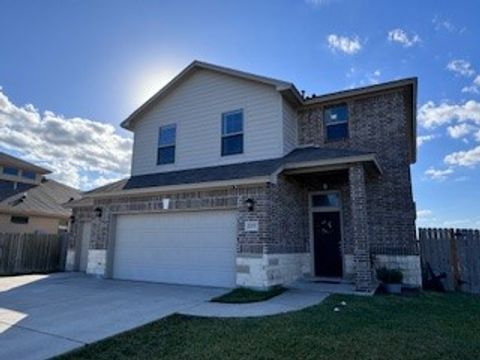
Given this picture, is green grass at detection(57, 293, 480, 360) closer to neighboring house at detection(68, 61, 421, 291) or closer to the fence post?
neighboring house at detection(68, 61, 421, 291)

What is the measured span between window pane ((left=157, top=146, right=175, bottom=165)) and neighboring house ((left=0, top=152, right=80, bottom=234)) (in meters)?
8.47

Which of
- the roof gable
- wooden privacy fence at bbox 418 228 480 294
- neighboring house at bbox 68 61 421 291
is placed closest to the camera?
neighboring house at bbox 68 61 421 291

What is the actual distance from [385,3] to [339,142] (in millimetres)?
4508

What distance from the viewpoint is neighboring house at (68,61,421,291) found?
9.62 m

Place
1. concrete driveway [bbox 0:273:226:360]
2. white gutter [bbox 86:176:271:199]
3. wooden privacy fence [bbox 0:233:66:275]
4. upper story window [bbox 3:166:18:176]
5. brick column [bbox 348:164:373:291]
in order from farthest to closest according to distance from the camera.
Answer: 1. upper story window [bbox 3:166:18:176]
2. wooden privacy fence [bbox 0:233:66:275]
3. white gutter [bbox 86:176:271:199]
4. brick column [bbox 348:164:373:291]
5. concrete driveway [bbox 0:273:226:360]

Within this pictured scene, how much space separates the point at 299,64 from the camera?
11.6 meters

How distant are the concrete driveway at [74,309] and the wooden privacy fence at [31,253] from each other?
3823 millimetres

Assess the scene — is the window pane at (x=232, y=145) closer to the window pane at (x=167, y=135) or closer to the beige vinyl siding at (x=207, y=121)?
the beige vinyl siding at (x=207, y=121)

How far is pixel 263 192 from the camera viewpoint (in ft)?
31.5

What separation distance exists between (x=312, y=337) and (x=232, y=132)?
830cm

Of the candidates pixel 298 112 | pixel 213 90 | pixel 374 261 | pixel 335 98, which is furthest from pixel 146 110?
pixel 374 261

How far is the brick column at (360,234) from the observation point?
890 centimetres

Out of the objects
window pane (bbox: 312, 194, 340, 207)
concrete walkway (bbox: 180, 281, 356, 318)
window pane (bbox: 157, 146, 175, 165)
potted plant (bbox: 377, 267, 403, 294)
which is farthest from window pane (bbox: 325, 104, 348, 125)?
window pane (bbox: 157, 146, 175, 165)

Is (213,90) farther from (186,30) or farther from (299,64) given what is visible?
(299,64)
